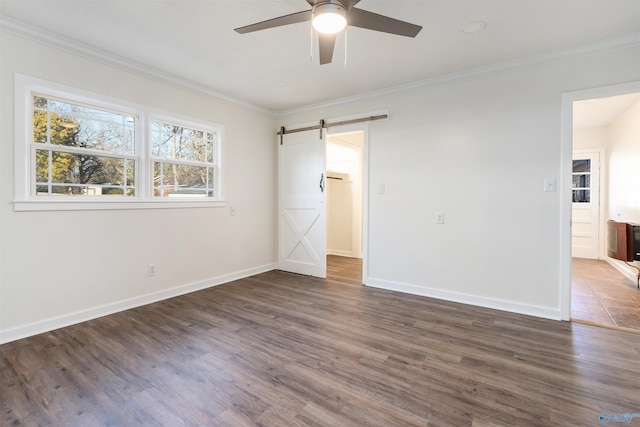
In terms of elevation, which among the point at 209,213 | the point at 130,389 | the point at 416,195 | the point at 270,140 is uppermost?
the point at 270,140

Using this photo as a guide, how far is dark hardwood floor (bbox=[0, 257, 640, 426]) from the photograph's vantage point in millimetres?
1685

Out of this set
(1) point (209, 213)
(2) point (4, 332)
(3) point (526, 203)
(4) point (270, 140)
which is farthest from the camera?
(4) point (270, 140)

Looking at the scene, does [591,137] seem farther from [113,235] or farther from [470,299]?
[113,235]

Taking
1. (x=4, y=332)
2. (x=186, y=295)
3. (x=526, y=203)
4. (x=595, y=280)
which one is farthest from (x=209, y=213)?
(x=595, y=280)

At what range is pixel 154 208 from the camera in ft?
11.5

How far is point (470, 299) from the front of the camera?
11.4 ft

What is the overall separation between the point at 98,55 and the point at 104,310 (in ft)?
8.51

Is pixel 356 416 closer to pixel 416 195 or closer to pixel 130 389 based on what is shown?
pixel 130 389

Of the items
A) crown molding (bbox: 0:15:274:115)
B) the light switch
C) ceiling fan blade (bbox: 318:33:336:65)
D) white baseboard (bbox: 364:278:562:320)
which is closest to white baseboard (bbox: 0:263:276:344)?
white baseboard (bbox: 364:278:562:320)

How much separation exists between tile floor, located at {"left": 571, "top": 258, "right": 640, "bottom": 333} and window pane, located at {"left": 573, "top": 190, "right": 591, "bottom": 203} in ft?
5.10

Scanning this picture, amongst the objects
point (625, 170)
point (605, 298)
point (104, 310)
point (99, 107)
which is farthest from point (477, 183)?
point (104, 310)

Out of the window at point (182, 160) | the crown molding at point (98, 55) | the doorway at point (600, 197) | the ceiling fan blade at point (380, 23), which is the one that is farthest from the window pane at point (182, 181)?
the doorway at point (600, 197)

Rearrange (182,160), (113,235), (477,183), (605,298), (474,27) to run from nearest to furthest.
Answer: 1. (474,27)
2. (113,235)
3. (477,183)
4. (605,298)
5. (182,160)

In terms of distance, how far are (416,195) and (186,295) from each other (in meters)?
3.20
